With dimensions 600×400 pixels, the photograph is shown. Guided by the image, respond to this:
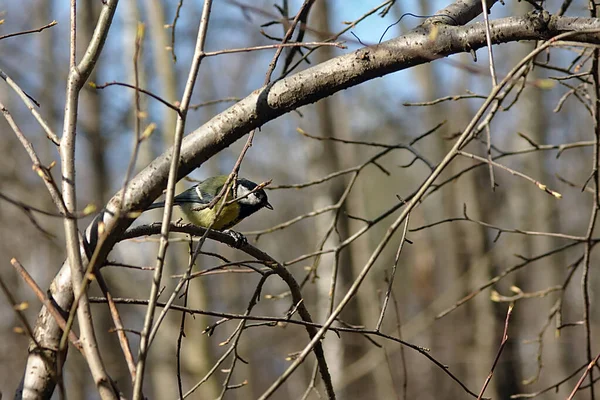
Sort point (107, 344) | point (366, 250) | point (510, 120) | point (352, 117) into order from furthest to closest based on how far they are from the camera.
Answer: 1. point (352, 117)
2. point (510, 120)
3. point (366, 250)
4. point (107, 344)

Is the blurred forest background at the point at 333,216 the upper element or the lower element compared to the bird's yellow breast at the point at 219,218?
upper

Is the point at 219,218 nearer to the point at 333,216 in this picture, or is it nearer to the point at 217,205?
the point at 217,205

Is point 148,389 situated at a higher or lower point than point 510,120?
lower

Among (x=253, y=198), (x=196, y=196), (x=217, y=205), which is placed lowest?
(x=217, y=205)

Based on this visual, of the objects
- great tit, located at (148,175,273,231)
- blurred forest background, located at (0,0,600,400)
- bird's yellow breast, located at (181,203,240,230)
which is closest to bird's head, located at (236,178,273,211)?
great tit, located at (148,175,273,231)

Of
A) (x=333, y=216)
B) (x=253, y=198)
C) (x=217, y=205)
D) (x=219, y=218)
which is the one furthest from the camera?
(x=333, y=216)

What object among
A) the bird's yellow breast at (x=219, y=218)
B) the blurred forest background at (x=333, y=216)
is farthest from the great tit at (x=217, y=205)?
the blurred forest background at (x=333, y=216)

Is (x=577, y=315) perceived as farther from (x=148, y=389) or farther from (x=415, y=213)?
(x=148, y=389)

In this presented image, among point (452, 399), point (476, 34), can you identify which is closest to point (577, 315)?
point (452, 399)

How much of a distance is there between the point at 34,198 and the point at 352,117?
922 cm

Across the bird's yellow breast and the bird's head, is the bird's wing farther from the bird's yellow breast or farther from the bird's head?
the bird's head

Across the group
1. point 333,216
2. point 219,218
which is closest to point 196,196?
point 219,218

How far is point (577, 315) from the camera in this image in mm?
15461

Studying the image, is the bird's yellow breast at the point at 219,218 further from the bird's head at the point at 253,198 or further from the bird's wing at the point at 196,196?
the bird's head at the point at 253,198
